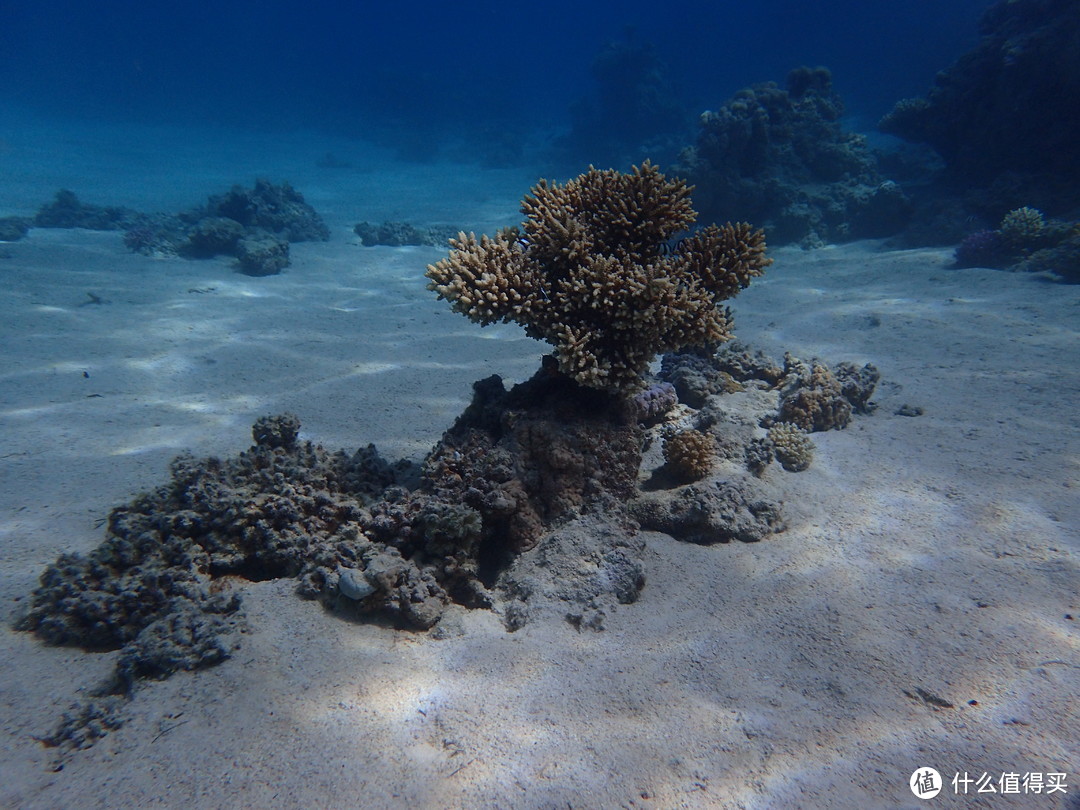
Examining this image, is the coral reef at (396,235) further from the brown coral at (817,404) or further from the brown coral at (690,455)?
the brown coral at (690,455)

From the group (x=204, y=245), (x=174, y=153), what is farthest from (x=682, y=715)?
(x=174, y=153)

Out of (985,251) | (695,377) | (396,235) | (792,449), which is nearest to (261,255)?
(396,235)

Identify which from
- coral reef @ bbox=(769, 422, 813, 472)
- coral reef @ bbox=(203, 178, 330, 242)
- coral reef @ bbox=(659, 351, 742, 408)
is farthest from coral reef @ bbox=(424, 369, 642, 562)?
coral reef @ bbox=(203, 178, 330, 242)

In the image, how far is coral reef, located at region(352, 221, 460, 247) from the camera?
51.2ft

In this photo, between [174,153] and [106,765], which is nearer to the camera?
[106,765]

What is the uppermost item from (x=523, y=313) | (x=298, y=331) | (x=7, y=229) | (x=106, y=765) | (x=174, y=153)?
(x=174, y=153)

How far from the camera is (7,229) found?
13070 mm

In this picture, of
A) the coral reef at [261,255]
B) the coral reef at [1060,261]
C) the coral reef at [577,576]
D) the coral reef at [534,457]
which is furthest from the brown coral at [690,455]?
the coral reef at [261,255]

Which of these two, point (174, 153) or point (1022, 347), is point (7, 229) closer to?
point (1022, 347)

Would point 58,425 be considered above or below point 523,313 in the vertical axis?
below

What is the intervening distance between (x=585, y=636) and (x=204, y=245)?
47.5 ft

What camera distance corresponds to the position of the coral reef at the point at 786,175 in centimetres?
1362

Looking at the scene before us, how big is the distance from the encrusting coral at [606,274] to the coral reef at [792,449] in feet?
4.89

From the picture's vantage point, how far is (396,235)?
15.7 m
